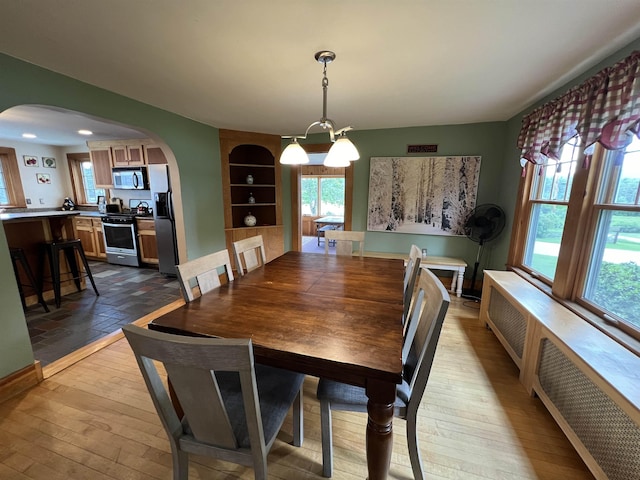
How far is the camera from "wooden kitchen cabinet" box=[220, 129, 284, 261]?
12.7 ft

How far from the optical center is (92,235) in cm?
479

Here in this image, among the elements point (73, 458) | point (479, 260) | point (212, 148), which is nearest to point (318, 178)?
point (212, 148)

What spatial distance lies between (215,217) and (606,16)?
3.92 m

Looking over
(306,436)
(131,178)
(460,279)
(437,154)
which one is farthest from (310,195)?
(306,436)

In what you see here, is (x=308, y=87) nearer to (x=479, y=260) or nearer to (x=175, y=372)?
(x=175, y=372)

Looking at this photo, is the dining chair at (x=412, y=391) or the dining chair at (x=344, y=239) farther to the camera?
the dining chair at (x=344, y=239)

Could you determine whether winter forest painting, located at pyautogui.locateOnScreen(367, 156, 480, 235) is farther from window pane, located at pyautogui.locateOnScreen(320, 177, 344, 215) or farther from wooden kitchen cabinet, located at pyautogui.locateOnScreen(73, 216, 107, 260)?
wooden kitchen cabinet, located at pyautogui.locateOnScreen(73, 216, 107, 260)

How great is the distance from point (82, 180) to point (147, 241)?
261 centimetres

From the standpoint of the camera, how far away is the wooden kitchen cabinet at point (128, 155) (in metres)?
4.35

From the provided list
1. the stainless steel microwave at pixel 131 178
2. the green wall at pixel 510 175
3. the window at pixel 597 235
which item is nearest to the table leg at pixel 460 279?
the green wall at pixel 510 175

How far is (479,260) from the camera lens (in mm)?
3510

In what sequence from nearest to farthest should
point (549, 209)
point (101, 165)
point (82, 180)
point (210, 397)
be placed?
point (210, 397) < point (549, 209) < point (101, 165) < point (82, 180)

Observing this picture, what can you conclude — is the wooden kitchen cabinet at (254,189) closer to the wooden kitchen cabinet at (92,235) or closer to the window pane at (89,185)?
the wooden kitchen cabinet at (92,235)

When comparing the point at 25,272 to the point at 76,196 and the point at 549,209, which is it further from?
the point at 549,209
